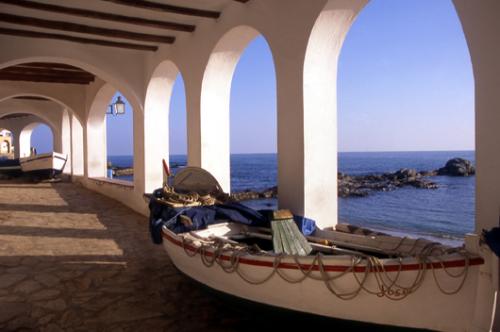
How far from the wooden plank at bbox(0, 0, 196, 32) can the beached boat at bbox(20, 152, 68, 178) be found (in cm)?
1091

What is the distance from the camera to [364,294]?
7.64 ft

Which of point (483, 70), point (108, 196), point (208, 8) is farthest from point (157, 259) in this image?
point (108, 196)

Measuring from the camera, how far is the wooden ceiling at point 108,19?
4.96 meters

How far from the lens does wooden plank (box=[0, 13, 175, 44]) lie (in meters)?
5.37

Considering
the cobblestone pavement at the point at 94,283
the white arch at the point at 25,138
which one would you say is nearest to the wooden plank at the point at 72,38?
the cobblestone pavement at the point at 94,283

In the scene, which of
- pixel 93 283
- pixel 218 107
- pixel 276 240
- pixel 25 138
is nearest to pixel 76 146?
pixel 25 138

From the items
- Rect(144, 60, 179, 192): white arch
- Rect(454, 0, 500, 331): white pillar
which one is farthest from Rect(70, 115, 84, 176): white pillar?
Rect(454, 0, 500, 331): white pillar

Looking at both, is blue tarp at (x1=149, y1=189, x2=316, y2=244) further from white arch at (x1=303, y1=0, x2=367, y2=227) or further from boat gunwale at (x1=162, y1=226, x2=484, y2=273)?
boat gunwale at (x1=162, y1=226, x2=484, y2=273)

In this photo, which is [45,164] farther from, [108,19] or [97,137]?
[108,19]

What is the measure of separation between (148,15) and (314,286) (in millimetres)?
4550

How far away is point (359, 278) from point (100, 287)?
8.98 feet

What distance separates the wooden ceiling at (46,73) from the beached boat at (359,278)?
7482mm

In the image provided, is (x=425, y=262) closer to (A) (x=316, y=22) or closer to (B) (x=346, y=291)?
(B) (x=346, y=291)

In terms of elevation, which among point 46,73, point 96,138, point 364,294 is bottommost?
point 364,294
